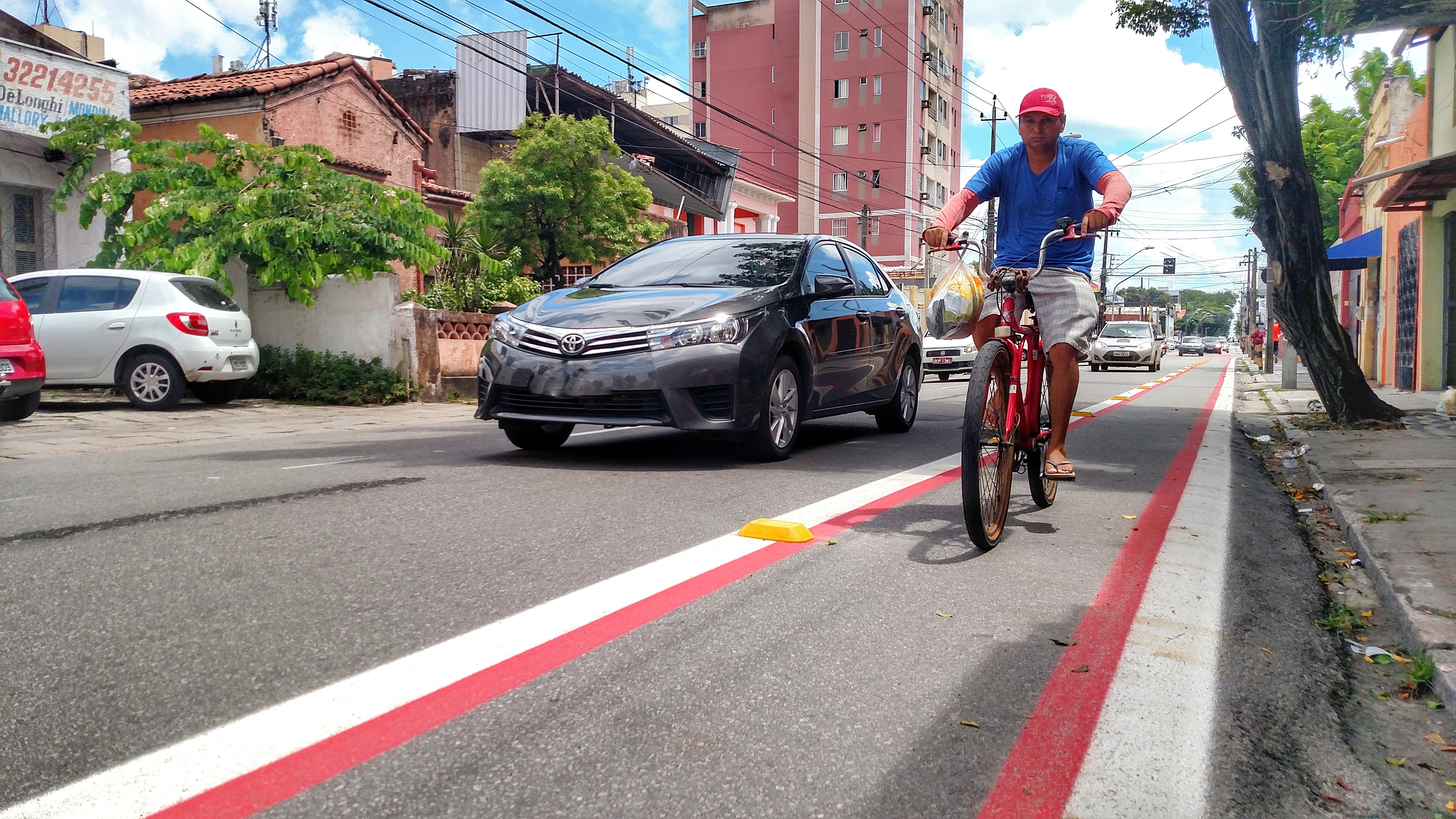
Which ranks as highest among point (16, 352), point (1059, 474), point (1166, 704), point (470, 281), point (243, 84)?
point (243, 84)

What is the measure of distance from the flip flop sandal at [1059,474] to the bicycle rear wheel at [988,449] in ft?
1.55

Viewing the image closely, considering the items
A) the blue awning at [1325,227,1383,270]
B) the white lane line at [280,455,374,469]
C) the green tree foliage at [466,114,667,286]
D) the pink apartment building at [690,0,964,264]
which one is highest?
the pink apartment building at [690,0,964,264]

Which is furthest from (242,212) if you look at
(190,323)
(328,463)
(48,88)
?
(328,463)

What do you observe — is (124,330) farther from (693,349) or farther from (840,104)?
(840,104)

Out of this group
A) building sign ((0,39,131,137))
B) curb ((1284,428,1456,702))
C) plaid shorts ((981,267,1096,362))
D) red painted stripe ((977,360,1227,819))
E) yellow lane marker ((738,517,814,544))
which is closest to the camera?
red painted stripe ((977,360,1227,819))

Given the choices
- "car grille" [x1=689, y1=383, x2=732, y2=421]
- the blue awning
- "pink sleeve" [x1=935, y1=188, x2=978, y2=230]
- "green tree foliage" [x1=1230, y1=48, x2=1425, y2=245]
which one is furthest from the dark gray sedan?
"green tree foliage" [x1=1230, y1=48, x2=1425, y2=245]

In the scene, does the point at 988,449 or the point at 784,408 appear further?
the point at 784,408

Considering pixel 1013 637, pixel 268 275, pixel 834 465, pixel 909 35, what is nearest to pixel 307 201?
pixel 268 275

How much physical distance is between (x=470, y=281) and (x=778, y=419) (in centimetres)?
1188

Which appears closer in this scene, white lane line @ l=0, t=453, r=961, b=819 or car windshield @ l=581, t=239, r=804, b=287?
white lane line @ l=0, t=453, r=961, b=819

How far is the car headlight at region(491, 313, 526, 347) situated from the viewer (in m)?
6.63

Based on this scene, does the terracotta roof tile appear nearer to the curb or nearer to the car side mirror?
the car side mirror

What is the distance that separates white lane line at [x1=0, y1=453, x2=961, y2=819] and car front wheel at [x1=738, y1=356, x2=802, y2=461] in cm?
276

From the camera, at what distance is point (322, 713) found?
8.14ft
